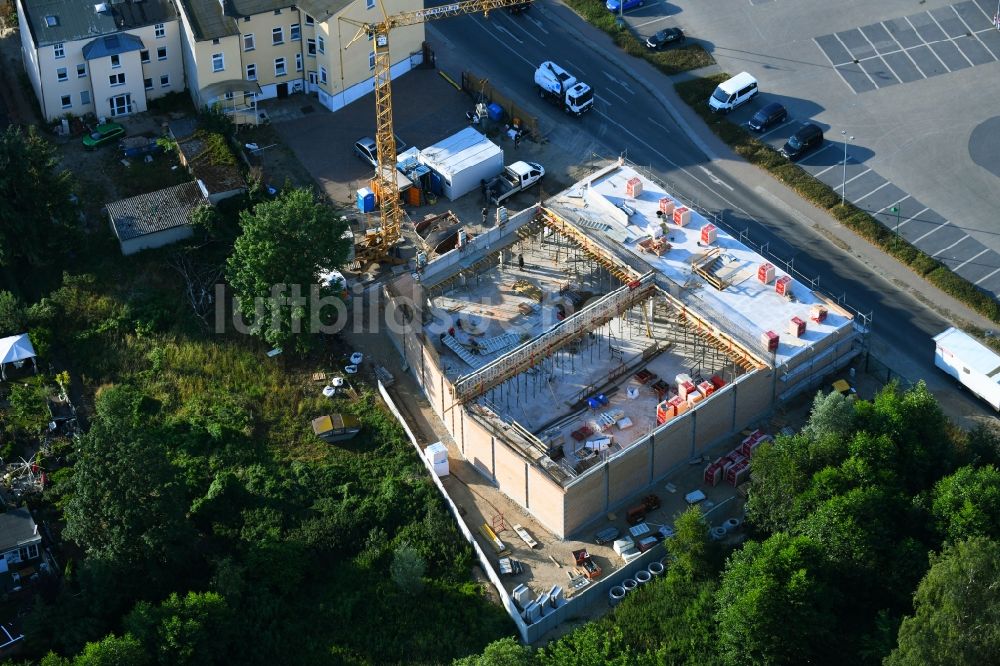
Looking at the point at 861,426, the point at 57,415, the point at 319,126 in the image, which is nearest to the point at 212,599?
the point at 57,415

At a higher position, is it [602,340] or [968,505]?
[968,505]

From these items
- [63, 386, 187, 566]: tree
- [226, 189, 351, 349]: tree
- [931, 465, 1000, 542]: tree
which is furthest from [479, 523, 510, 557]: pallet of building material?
[931, 465, 1000, 542]: tree

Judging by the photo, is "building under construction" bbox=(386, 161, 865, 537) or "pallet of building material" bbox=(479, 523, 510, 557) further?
"building under construction" bbox=(386, 161, 865, 537)

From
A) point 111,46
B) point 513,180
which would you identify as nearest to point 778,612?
point 513,180

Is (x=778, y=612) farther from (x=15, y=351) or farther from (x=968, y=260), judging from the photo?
(x=15, y=351)

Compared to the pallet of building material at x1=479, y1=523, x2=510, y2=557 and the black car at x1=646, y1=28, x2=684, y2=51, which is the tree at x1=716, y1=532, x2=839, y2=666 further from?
the black car at x1=646, y1=28, x2=684, y2=51

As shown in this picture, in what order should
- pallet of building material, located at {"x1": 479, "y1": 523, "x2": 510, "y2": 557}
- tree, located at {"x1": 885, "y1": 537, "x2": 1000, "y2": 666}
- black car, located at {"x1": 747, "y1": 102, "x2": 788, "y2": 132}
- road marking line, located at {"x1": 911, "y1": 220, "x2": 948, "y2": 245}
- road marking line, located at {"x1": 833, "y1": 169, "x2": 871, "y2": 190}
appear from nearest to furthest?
tree, located at {"x1": 885, "y1": 537, "x2": 1000, "y2": 666}
pallet of building material, located at {"x1": 479, "y1": 523, "x2": 510, "y2": 557}
road marking line, located at {"x1": 911, "y1": 220, "x2": 948, "y2": 245}
road marking line, located at {"x1": 833, "y1": 169, "x2": 871, "y2": 190}
black car, located at {"x1": 747, "y1": 102, "x2": 788, "y2": 132}

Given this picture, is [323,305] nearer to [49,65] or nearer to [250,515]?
[250,515]

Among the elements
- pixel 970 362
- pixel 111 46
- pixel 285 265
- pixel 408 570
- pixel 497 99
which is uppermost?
pixel 111 46
